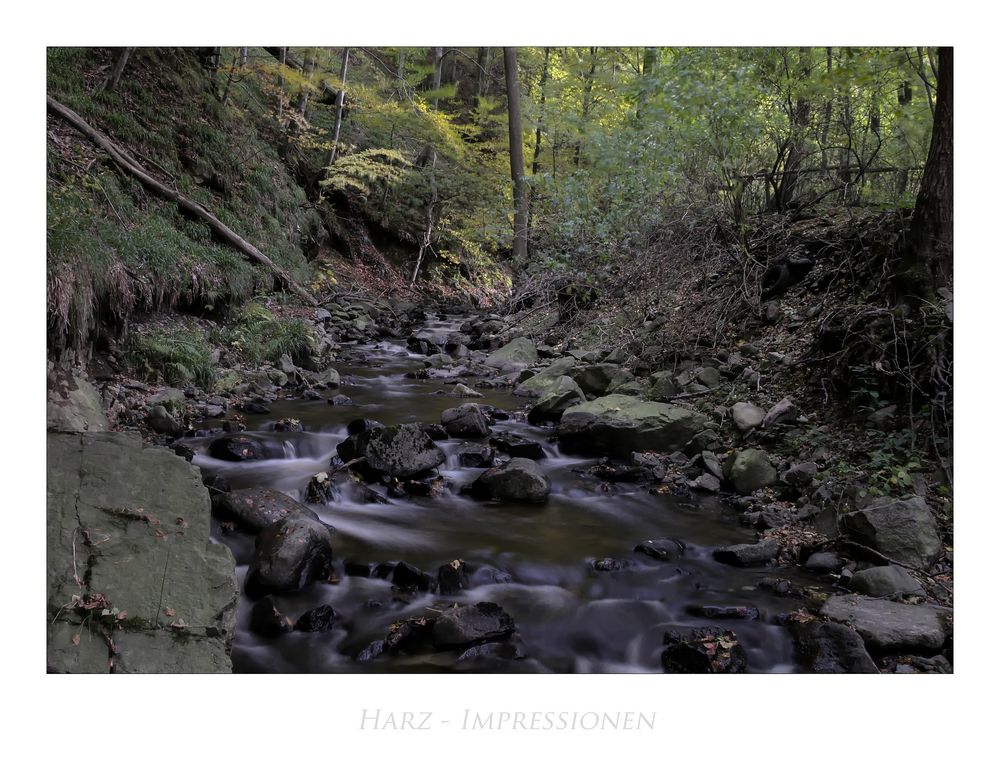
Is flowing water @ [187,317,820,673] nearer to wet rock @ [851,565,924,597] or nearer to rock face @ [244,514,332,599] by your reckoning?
rock face @ [244,514,332,599]

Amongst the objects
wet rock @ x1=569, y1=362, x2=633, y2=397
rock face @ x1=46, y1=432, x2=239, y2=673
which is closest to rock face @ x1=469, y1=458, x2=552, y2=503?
rock face @ x1=46, y1=432, x2=239, y2=673

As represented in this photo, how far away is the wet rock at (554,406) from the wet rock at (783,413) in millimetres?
1976

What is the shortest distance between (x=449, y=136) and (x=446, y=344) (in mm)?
5790

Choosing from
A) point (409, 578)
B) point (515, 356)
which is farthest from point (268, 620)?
point (515, 356)

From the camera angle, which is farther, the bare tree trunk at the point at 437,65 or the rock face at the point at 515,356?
the bare tree trunk at the point at 437,65

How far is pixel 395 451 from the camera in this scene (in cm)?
511

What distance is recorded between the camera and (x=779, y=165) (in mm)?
7086

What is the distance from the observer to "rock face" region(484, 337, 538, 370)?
9359 millimetres

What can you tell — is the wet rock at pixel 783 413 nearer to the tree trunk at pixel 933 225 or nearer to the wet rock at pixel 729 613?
the tree trunk at pixel 933 225

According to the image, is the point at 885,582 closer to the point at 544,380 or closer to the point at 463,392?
the point at 544,380

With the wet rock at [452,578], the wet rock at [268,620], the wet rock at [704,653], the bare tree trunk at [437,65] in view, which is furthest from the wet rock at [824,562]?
the bare tree trunk at [437,65]

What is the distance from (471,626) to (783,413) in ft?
10.6

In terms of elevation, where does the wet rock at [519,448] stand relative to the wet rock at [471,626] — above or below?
above

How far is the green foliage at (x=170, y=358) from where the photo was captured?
242 inches
